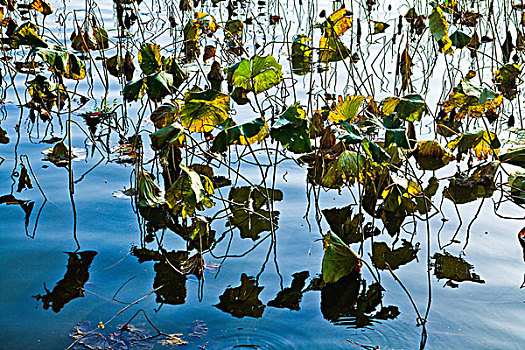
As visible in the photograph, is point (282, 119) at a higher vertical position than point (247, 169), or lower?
higher

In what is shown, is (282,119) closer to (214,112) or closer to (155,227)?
(214,112)

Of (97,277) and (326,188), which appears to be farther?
(326,188)

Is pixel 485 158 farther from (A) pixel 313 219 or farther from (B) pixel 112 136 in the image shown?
(B) pixel 112 136

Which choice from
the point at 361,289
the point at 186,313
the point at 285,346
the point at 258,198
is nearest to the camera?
the point at 285,346

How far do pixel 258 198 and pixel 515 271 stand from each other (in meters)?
0.87

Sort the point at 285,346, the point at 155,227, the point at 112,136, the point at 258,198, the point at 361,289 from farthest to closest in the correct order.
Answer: the point at 112,136
the point at 258,198
the point at 155,227
the point at 361,289
the point at 285,346

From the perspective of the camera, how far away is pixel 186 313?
154 centimetres

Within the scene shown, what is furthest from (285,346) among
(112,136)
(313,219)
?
(112,136)

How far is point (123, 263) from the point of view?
1.76m

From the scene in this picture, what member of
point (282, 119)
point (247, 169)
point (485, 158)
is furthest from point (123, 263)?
point (485, 158)

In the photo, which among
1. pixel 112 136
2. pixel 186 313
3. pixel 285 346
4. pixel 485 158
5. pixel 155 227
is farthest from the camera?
pixel 112 136

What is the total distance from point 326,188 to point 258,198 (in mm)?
274

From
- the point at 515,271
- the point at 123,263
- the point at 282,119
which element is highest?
the point at 282,119

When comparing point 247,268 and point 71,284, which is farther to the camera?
point 247,268
